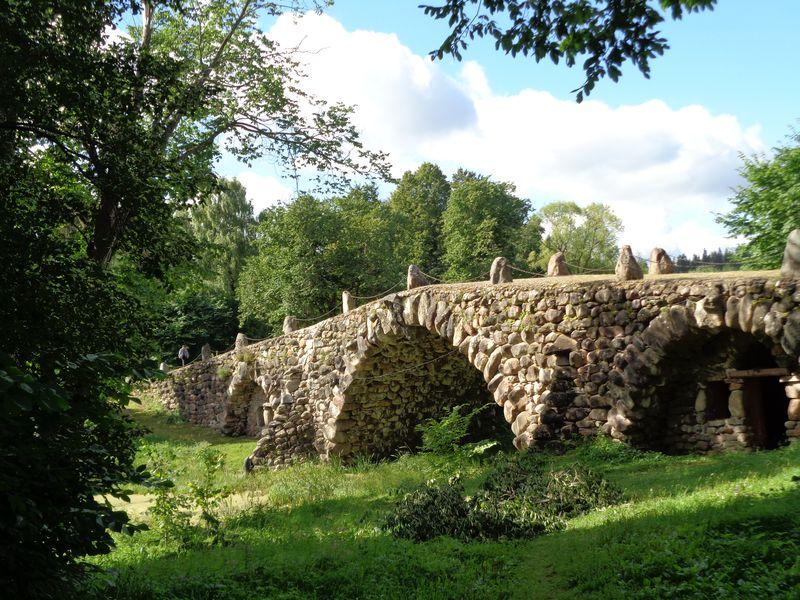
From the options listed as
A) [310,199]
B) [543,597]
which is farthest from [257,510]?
[310,199]

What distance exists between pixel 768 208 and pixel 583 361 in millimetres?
6634

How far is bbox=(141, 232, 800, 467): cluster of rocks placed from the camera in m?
8.87

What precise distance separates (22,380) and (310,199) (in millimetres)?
25504

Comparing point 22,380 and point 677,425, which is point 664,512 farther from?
point 22,380

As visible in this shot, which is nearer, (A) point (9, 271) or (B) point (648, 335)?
(A) point (9, 271)

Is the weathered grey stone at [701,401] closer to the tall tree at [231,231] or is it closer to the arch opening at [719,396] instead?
the arch opening at [719,396]

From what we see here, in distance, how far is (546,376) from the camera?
34.5 feet

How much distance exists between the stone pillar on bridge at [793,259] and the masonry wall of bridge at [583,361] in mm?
142

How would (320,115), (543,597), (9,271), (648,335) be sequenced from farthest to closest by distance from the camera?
(320,115) → (648,335) → (543,597) → (9,271)

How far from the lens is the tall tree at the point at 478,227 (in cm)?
3162

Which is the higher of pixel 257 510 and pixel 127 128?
pixel 127 128

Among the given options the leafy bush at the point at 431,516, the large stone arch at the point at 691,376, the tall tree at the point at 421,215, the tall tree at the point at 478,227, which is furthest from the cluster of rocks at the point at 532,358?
the tall tree at the point at 421,215

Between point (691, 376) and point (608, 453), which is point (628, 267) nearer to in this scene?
point (691, 376)

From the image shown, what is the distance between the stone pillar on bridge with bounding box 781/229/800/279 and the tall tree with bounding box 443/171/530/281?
73.5ft
